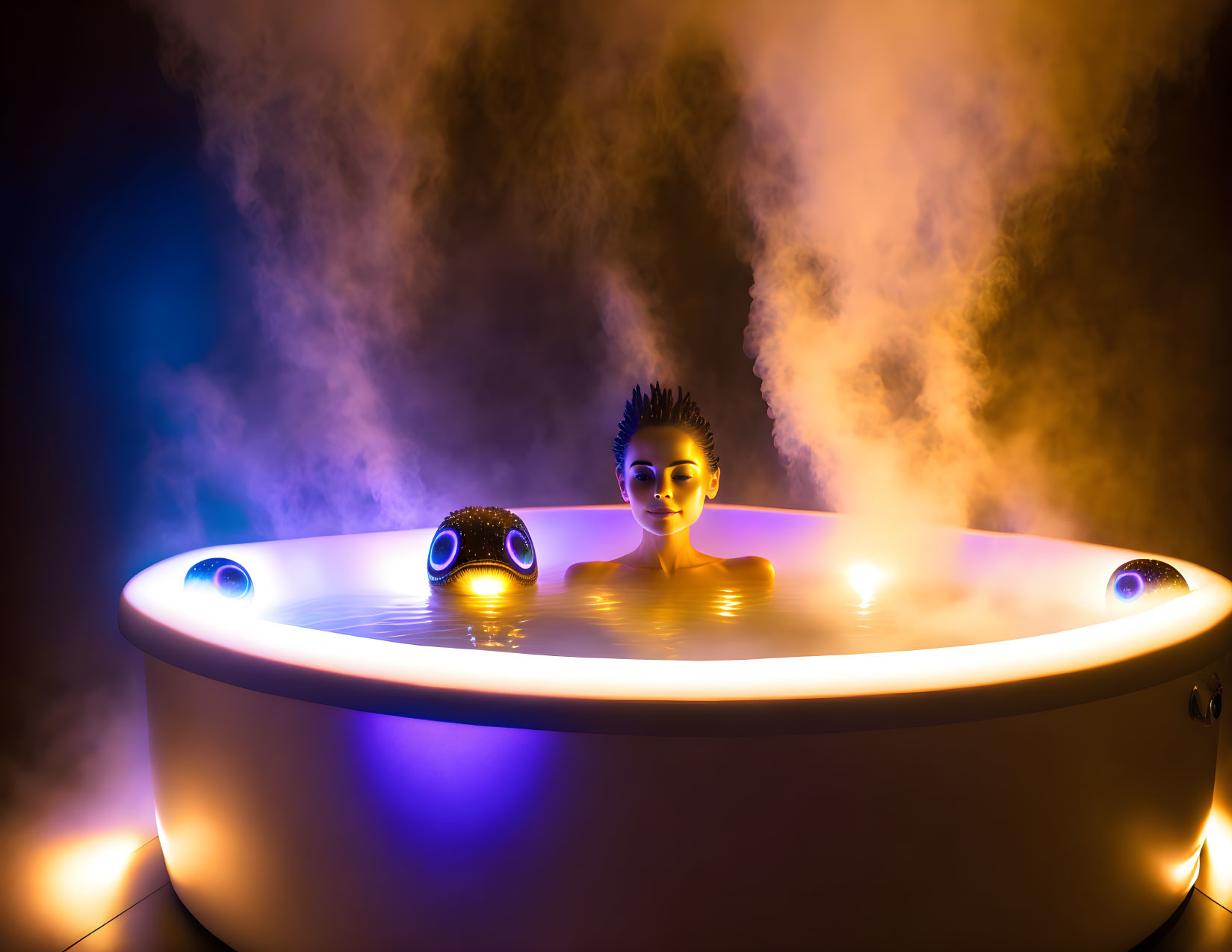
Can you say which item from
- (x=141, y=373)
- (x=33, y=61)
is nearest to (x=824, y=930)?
(x=141, y=373)

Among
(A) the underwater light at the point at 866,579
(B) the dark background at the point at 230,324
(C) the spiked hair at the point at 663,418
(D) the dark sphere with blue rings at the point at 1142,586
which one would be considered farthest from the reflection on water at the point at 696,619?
(B) the dark background at the point at 230,324

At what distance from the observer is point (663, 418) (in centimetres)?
241

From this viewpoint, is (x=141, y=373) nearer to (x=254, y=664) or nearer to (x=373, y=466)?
(x=373, y=466)

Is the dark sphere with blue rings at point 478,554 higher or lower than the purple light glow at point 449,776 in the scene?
higher

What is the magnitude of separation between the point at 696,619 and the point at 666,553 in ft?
1.24

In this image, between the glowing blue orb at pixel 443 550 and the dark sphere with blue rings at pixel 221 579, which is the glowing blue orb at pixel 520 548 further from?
the dark sphere with blue rings at pixel 221 579

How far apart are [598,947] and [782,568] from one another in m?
1.96

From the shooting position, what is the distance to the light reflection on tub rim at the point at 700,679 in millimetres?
973

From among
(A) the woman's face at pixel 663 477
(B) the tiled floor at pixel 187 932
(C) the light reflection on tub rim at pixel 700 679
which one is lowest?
(B) the tiled floor at pixel 187 932

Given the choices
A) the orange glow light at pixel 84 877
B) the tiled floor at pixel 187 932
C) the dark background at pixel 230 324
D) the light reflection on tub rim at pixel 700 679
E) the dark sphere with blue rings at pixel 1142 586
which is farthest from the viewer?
the dark background at pixel 230 324

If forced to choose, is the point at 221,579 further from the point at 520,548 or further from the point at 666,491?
the point at 666,491

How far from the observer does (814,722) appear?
0.98 m

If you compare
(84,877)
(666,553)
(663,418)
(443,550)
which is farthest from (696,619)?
(84,877)

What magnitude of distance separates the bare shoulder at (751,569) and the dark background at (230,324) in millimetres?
1720
